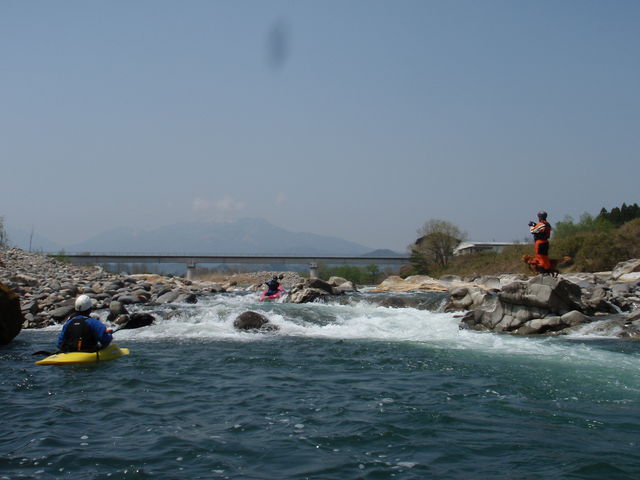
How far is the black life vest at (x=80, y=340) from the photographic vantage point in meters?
11.9

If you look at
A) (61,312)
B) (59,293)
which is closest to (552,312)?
(61,312)

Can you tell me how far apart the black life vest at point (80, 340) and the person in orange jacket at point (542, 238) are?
12469 millimetres

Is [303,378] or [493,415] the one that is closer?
[493,415]

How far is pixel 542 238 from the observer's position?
54.7 ft

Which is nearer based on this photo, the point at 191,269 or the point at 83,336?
the point at 83,336

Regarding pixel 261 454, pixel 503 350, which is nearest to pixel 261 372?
pixel 261 454

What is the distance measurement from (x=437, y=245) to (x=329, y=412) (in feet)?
173

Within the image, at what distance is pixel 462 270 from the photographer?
5403cm

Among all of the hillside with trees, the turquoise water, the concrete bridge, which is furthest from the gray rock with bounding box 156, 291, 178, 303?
the concrete bridge

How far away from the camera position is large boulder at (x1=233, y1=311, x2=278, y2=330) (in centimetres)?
1793

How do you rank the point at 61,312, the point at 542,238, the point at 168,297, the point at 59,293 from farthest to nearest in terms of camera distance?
1. the point at 168,297
2. the point at 59,293
3. the point at 61,312
4. the point at 542,238

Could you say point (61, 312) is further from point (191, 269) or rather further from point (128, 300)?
point (191, 269)

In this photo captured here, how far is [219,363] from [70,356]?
3165 millimetres

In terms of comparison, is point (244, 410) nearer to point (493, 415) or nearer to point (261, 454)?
point (261, 454)
